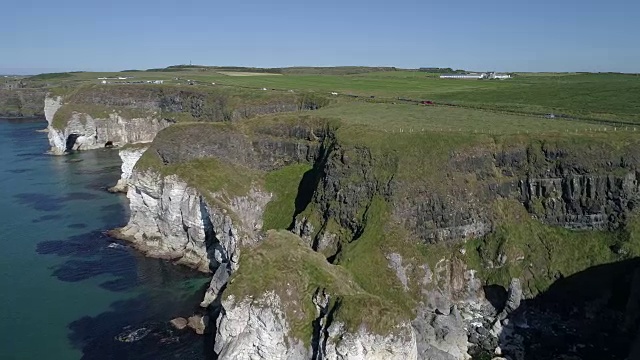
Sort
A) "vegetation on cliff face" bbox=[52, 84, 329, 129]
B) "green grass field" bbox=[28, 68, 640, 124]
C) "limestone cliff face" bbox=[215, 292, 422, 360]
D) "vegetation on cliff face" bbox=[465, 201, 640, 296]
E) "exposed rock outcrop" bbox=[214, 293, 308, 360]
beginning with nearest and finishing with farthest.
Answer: "limestone cliff face" bbox=[215, 292, 422, 360]
"exposed rock outcrop" bbox=[214, 293, 308, 360]
"vegetation on cliff face" bbox=[465, 201, 640, 296]
"green grass field" bbox=[28, 68, 640, 124]
"vegetation on cliff face" bbox=[52, 84, 329, 129]

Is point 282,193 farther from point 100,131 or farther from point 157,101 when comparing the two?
point 100,131

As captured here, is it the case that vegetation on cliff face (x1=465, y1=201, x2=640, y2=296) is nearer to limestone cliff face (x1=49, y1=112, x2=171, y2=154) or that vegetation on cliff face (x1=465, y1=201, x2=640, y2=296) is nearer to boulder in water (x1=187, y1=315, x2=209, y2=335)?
boulder in water (x1=187, y1=315, x2=209, y2=335)

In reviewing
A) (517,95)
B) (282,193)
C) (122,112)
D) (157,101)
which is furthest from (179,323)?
(122,112)

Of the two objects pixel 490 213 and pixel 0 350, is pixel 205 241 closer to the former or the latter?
pixel 0 350

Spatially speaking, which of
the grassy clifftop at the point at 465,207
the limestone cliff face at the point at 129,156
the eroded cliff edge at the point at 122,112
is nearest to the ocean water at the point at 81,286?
the limestone cliff face at the point at 129,156

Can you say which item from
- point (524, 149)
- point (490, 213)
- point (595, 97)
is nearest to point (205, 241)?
point (490, 213)

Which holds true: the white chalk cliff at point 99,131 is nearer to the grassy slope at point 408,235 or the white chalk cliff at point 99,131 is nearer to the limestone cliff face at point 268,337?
the grassy slope at point 408,235

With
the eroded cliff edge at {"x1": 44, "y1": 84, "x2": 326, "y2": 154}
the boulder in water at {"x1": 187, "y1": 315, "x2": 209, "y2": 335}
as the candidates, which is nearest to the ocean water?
the boulder in water at {"x1": 187, "y1": 315, "x2": 209, "y2": 335}
